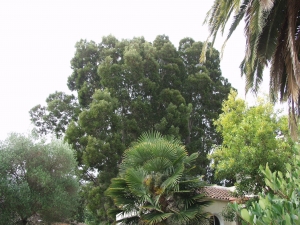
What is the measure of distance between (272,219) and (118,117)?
742 inches

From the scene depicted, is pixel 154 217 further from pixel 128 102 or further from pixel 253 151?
pixel 128 102

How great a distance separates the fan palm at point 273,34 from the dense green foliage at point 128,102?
42.1 ft

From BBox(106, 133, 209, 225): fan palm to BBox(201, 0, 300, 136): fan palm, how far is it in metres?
3.63

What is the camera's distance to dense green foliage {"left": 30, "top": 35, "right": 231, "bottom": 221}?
20.5 metres

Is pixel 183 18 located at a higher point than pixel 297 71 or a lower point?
higher

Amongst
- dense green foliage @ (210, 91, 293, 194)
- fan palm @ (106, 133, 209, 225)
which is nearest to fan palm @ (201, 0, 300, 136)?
dense green foliage @ (210, 91, 293, 194)

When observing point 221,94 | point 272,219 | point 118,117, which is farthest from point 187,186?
point 221,94

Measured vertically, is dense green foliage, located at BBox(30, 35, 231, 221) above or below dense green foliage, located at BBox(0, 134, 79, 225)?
above

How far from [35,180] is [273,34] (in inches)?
506

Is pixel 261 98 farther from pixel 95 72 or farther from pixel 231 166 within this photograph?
pixel 95 72

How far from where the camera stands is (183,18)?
9617 mm

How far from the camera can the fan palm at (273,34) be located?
741 cm

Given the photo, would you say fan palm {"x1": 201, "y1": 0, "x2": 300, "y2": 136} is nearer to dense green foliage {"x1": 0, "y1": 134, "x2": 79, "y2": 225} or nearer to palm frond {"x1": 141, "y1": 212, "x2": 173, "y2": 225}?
palm frond {"x1": 141, "y1": 212, "x2": 173, "y2": 225}

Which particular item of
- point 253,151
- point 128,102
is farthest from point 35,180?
point 253,151
